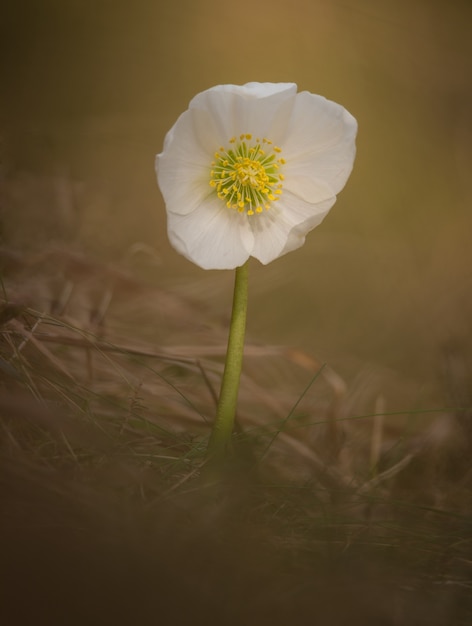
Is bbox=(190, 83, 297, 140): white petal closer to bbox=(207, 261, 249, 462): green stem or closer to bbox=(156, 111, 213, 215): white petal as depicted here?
bbox=(156, 111, 213, 215): white petal

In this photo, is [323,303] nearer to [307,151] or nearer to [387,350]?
[387,350]

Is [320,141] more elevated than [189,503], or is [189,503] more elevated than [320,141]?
[320,141]

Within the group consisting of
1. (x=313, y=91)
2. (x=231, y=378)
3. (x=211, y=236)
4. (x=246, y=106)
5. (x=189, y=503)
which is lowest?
(x=189, y=503)

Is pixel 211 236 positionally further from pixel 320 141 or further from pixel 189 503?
pixel 189 503

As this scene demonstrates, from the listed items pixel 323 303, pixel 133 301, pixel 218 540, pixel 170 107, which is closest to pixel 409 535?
pixel 218 540

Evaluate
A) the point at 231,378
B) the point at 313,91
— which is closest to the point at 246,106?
the point at 231,378

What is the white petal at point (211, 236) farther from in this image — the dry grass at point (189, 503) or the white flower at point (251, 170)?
the dry grass at point (189, 503)

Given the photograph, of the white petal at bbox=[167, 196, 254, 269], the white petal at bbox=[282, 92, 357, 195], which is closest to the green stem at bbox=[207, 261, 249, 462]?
the white petal at bbox=[167, 196, 254, 269]

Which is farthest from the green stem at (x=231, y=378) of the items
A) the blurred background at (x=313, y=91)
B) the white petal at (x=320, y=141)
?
the blurred background at (x=313, y=91)
